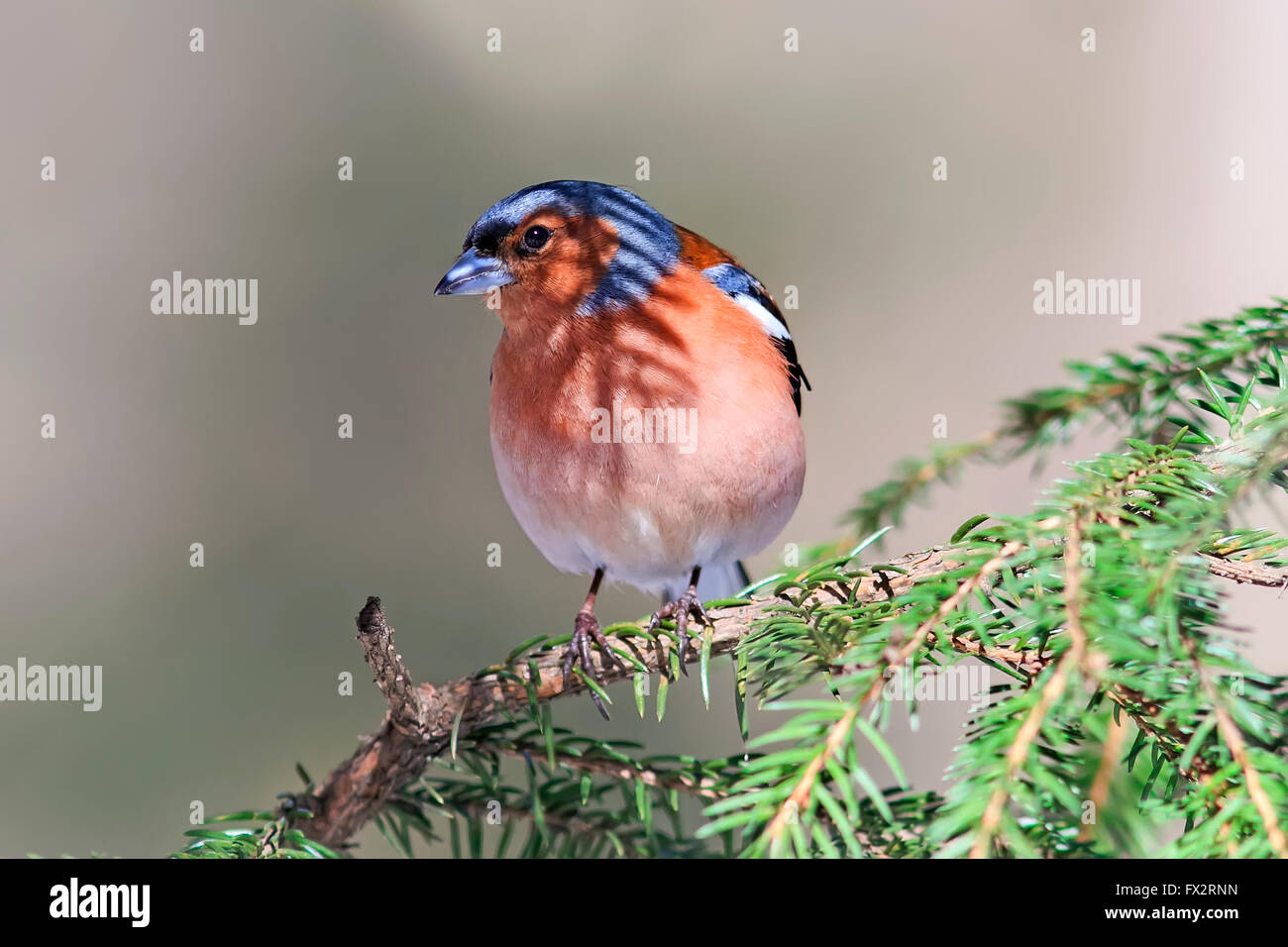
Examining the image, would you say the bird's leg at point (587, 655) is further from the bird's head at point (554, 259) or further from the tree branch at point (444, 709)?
the bird's head at point (554, 259)

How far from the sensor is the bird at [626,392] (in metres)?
2.02

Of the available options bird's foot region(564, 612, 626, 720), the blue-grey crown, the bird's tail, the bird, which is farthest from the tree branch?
the bird's tail

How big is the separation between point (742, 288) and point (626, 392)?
0.51 meters

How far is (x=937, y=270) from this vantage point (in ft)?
17.0

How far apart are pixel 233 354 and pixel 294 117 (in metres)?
1.17

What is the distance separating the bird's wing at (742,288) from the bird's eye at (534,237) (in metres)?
0.32

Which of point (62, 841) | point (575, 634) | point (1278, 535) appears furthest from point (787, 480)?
point (62, 841)

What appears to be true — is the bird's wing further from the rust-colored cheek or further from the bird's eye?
the bird's eye

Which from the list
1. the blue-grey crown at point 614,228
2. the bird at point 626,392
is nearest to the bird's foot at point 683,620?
the bird at point 626,392

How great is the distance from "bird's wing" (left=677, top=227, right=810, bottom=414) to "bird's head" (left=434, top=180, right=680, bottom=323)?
12 centimetres

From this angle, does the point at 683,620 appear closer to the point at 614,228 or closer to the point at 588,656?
the point at 588,656

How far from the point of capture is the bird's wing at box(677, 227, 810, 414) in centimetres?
234

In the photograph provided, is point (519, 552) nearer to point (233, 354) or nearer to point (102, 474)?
point (233, 354)

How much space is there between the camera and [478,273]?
2.24m
